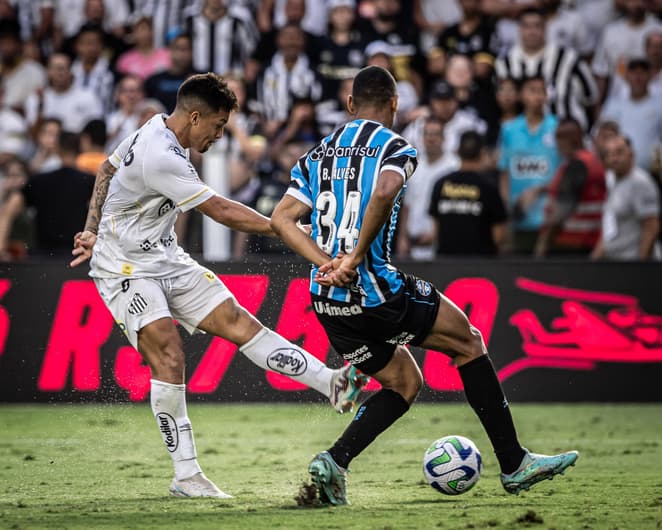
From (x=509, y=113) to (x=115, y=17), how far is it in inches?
216

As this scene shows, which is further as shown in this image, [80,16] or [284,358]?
[80,16]

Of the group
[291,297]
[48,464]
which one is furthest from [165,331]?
[291,297]

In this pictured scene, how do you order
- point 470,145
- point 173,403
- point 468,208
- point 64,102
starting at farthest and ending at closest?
point 64,102
point 468,208
point 470,145
point 173,403

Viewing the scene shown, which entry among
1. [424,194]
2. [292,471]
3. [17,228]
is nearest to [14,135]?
[17,228]

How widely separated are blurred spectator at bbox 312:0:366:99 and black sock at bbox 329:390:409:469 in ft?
24.7

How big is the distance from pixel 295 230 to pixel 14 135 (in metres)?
8.25

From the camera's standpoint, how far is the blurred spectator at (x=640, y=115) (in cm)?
1270

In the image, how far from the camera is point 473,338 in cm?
631

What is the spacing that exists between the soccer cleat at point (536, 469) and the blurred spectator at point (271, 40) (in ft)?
27.2

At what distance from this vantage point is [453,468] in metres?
6.30

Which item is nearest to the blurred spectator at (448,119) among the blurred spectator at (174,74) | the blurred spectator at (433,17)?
the blurred spectator at (433,17)

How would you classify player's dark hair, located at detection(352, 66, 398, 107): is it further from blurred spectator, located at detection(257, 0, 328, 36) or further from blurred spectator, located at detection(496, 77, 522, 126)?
blurred spectator, located at detection(257, 0, 328, 36)

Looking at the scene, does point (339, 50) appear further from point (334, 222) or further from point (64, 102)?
point (334, 222)

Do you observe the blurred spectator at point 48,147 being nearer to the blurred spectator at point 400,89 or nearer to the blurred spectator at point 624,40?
the blurred spectator at point 400,89
